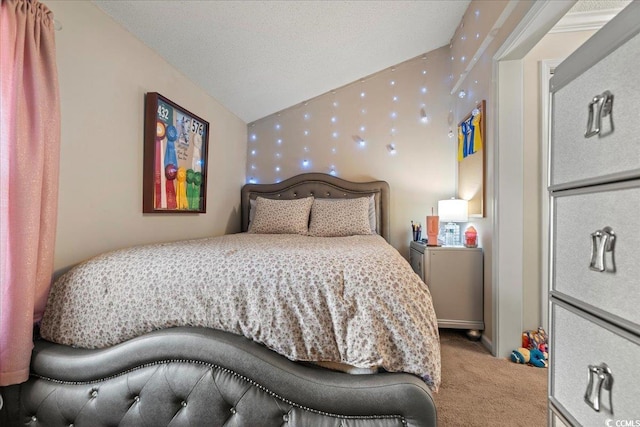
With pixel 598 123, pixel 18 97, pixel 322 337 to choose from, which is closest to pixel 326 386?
pixel 322 337

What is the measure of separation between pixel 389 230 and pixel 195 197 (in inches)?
76.0

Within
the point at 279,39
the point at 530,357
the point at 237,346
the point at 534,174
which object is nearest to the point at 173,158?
the point at 279,39

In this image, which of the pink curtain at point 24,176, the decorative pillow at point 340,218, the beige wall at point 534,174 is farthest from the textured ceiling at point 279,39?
the decorative pillow at point 340,218

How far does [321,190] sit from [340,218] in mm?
564

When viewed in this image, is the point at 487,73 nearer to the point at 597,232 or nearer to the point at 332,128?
the point at 332,128

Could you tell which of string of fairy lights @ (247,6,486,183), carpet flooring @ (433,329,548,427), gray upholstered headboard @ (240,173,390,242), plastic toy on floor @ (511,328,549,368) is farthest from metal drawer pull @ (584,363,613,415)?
string of fairy lights @ (247,6,486,183)

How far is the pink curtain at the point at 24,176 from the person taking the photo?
1.08 meters

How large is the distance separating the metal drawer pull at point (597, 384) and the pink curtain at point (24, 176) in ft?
5.91

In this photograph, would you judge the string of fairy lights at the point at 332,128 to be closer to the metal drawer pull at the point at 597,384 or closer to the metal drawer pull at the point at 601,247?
the metal drawer pull at the point at 601,247

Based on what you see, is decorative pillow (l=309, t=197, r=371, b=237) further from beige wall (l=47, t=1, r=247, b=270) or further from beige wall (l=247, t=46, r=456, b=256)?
beige wall (l=47, t=1, r=247, b=270)

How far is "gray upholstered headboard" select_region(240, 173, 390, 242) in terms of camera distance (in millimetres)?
3117

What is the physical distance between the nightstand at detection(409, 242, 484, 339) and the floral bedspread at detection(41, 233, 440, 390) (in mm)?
1340

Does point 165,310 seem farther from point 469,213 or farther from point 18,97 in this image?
point 469,213
